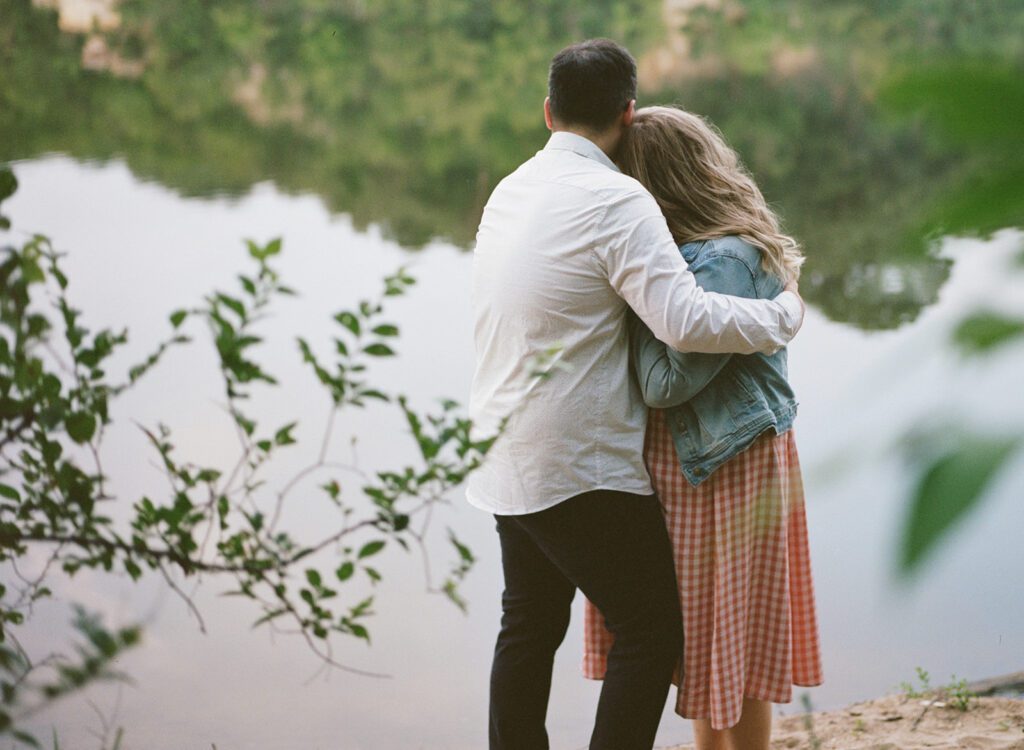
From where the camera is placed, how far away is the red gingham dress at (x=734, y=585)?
1.95m

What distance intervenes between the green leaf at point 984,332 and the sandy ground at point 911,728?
246cm

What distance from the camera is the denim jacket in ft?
6.07

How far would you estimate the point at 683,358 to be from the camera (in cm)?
180

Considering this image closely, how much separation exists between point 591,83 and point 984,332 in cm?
156

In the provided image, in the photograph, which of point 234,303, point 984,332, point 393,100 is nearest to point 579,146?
point 234,303

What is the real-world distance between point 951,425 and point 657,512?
1.63 m

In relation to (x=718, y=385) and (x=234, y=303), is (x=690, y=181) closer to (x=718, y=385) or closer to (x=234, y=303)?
(x=718, y=385)

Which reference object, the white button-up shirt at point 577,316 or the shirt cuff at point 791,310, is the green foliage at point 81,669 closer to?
the white button-up shirt at point 577,316

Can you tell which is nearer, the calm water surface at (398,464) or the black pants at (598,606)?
the calm water surface at (398,464)

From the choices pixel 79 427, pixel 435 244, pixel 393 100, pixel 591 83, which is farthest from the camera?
pixel 393 100

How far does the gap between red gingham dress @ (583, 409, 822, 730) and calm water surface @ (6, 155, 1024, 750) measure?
0.57 ft

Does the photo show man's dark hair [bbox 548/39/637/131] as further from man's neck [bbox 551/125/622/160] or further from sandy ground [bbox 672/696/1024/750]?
sandy ground [bbox 672/696/1024/750]

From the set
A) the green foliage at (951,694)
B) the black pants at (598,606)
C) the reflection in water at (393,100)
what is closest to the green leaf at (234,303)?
the black pants at (598,606)

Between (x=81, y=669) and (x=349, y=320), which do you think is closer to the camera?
(x=81, y=669)
